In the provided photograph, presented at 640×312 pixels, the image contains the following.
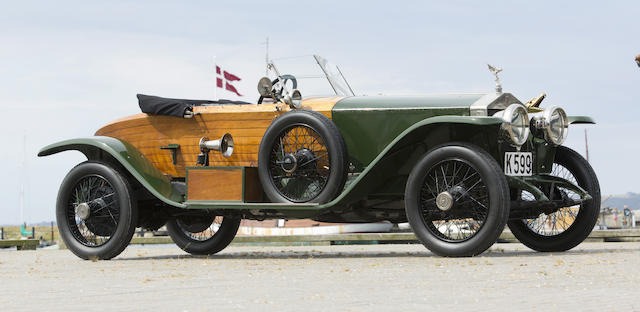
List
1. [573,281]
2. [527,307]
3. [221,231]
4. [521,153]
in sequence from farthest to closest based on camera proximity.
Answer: [221,231]
[521,153]
[573,281]
[527,307]

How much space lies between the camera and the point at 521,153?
8.07m

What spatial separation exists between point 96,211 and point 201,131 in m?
1.42

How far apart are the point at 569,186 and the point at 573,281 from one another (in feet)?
9.88

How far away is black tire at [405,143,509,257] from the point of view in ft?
23.9

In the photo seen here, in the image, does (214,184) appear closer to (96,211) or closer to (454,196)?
(96,211)

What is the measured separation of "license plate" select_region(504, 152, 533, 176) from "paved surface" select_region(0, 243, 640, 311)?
0.83m

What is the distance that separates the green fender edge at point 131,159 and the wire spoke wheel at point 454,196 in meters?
2.73

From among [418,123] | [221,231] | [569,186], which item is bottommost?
[221,231]

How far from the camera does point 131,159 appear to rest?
9.27m

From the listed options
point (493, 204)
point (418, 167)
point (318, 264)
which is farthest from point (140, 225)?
point (493, 204)

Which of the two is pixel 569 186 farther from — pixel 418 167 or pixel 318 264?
pixel 318 264

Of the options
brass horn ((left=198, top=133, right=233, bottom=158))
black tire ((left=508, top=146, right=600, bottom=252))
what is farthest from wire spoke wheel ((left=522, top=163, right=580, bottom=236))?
brass horn ((left=198, top=133, right=233, bottom=158))

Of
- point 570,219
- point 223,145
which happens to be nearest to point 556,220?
point 570,219

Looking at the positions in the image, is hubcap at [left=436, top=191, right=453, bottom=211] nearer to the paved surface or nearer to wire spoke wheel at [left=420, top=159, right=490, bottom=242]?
wire spoke wheel at [left=420, top=159, right=490, bottom=242]
